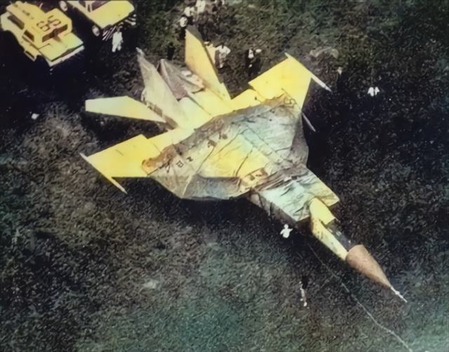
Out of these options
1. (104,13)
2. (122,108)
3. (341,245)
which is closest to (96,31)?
(104,13)

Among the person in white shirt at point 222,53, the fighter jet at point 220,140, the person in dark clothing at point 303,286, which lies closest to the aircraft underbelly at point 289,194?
the fighter jet at point 220,140

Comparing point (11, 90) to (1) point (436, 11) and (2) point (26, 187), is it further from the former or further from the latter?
(1) point (436, 11)

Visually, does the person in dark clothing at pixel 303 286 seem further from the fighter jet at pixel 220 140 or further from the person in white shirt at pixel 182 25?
the person in white shirt at pixel 182 25

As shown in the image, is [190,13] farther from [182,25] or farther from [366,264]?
[366,264]

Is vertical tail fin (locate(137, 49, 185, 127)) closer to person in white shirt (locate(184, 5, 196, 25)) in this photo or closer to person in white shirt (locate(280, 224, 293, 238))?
person in white shirt (locate(184, 5, 196, 25))

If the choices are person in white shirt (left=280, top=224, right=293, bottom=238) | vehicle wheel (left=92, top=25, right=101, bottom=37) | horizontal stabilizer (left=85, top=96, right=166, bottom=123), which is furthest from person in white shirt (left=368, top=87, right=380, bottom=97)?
vehicle wheel (left=92, top=25, right=101, bottom=37)

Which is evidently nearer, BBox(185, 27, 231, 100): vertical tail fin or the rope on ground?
BBox(185, 27, 231, 100): vertical tail fin

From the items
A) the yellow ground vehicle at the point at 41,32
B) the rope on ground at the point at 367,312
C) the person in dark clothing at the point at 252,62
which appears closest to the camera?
the yellow ground vehicle at the point at 41,32

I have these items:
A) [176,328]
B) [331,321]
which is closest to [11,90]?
[176,328]
